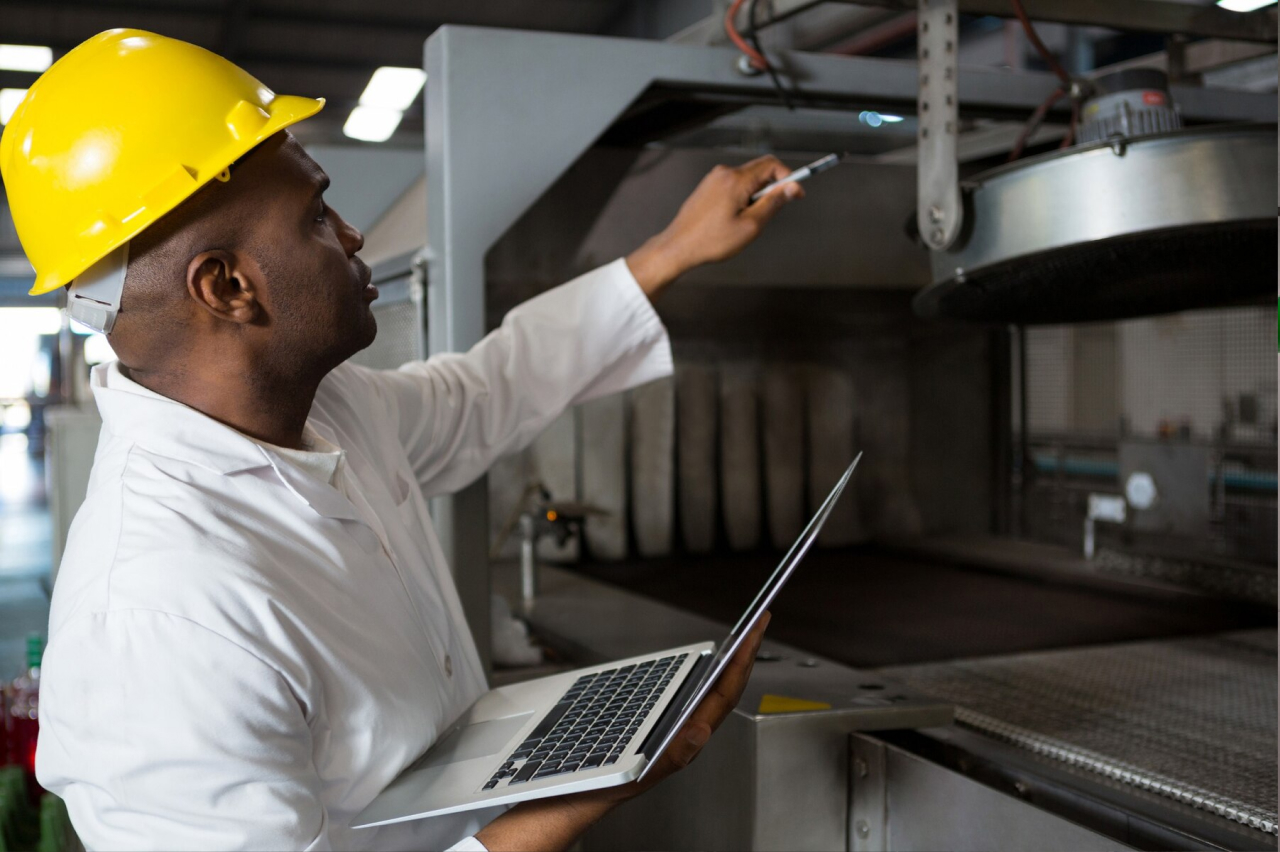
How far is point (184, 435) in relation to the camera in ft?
2.65

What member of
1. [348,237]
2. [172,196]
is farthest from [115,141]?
[348,237]

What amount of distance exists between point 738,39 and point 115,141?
74 cm

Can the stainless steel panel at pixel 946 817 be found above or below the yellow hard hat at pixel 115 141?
below

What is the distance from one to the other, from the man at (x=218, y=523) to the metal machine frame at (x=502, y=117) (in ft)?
1.10

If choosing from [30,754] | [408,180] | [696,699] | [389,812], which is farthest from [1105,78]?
[30,754]

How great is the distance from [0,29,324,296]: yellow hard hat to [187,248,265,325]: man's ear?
47mm

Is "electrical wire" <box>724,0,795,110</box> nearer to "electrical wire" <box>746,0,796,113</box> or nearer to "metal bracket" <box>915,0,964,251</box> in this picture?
"electrical wire" <box>746,0,796,113</box>

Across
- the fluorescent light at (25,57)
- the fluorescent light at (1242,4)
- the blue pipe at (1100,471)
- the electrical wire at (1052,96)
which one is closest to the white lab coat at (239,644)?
the electrical wire at (1052,96)

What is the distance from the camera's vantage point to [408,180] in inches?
85.4

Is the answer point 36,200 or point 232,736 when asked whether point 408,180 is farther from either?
→ point 232,736

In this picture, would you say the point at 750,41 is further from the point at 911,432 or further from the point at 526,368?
the point at 911,432

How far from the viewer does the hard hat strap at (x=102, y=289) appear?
814 mm

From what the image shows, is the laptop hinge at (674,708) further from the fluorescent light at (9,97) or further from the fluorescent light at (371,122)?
the fluorescent light at (9,97)

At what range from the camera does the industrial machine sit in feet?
3.32
